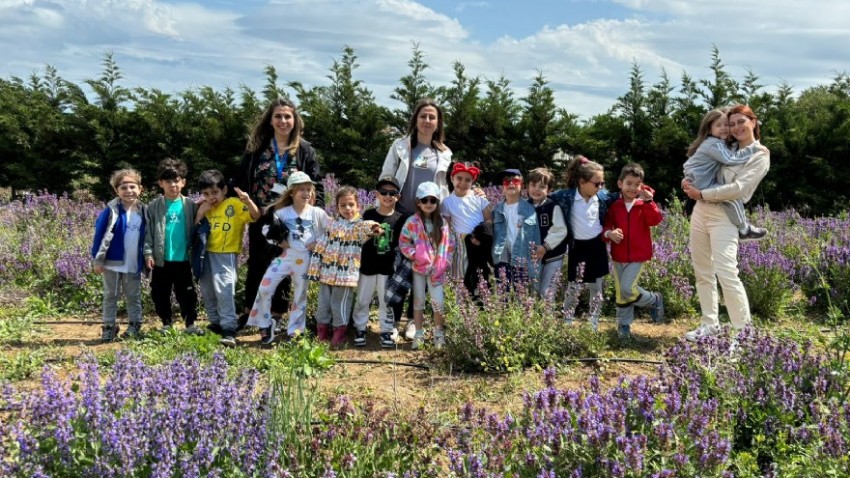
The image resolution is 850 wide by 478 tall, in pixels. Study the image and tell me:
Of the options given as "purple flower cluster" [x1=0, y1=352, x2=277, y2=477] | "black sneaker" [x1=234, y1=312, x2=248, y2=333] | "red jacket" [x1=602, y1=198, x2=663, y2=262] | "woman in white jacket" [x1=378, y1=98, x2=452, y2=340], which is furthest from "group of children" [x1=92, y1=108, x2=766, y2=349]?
"purple flower cluster" [x1=0, y1=352, x2=277, y2=477]

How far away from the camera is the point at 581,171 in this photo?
222 inches

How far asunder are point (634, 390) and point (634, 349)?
2555mm

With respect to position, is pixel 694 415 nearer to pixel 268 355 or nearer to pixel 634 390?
pixel 634 390

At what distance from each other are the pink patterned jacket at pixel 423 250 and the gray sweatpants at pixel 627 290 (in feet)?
4.66

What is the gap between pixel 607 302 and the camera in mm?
6746

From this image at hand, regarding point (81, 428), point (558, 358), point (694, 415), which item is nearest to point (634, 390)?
point (694, 415)

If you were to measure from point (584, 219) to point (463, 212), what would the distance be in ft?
3.17

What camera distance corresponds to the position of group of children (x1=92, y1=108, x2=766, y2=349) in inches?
219

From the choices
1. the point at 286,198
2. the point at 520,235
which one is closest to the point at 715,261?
the point at 520,235

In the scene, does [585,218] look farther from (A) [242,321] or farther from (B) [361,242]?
(A) [242,321]

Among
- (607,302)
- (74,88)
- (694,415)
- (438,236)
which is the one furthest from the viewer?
(74,88)

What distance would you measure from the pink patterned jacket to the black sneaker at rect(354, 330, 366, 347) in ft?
2.31

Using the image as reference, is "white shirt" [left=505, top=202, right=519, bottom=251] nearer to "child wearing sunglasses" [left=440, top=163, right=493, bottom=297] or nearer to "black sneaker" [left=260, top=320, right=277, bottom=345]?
"child wearing sunglasses" [left=440, top=163, right=493, bottom=297]

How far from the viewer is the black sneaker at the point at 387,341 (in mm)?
5562
